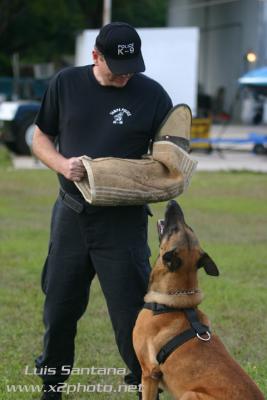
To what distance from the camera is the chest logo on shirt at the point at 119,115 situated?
430cm

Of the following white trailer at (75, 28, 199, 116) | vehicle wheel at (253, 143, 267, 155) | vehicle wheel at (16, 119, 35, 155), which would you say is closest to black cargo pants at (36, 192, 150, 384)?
vehicle wheel at (16, 119, 35, 155)

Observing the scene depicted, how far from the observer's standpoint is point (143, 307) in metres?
4.35

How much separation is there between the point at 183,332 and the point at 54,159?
1.21 metres

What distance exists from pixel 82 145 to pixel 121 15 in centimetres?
3669

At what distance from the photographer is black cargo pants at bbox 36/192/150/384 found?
4402 millimetres

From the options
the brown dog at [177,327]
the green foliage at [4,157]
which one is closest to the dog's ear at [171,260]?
the brown dog at [177,327]

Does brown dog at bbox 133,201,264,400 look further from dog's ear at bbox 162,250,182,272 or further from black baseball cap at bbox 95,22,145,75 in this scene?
black baseball cap at bbox 95,22,145,75

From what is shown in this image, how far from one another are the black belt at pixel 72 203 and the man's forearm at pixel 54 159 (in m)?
0.19

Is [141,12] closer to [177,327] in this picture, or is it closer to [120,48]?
[120,48]

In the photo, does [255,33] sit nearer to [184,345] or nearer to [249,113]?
[249,113]

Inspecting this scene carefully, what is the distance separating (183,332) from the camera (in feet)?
13.6

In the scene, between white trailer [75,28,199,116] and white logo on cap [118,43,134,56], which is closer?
white logo on cap [118,43,134,56]

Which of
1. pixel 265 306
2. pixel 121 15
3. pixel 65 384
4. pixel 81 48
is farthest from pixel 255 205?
pixel 121 15

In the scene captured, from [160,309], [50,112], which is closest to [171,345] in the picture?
[160,309]
